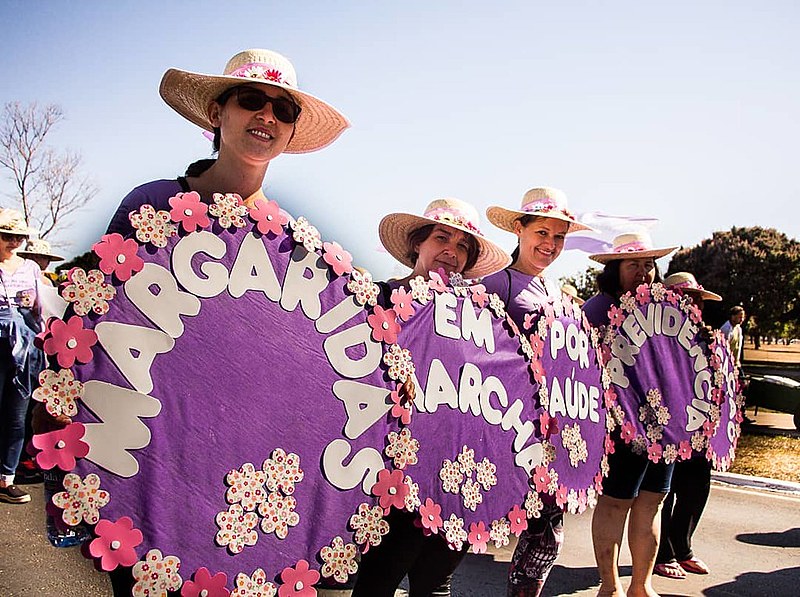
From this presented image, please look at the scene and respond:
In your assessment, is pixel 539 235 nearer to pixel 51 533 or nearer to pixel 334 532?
pixel 334 532

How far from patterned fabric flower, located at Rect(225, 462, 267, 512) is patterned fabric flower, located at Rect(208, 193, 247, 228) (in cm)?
66

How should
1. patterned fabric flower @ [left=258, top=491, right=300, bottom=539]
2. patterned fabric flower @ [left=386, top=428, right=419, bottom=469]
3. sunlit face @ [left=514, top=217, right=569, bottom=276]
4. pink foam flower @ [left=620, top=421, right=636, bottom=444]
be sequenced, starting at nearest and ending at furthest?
patterned fabric flower @ [left=258, top=491, right=300, bottom=539] < patterned fabric flower @ [left=386, top=428, right=419, bottom=469] < sunlit face @ [left=514, top=217, right=569, bottom=276] < pink foam flower @ [left=620, top=421, right=636, bottom=444]

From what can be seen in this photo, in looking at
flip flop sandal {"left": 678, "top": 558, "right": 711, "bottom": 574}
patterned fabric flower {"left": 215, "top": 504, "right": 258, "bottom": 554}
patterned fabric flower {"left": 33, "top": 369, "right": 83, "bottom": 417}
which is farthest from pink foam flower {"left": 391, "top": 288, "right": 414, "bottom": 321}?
flip flop sandal {"left": 678, "top": 558, "right": 711, "bottom": 574}

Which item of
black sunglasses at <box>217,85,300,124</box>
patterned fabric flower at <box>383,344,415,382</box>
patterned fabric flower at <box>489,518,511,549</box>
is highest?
black sunglasses at <box>217,85,300,124</box>

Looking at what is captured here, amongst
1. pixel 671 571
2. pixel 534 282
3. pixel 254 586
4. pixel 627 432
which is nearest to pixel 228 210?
pixel 254 586

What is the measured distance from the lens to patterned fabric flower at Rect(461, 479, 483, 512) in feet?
8.17

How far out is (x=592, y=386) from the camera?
10.6 feet

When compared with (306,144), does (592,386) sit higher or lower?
lower

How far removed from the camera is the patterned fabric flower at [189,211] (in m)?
1.87

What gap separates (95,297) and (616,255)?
288 centimetres

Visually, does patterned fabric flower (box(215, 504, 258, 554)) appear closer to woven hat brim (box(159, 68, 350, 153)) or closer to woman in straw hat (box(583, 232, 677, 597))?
woven hat brim (box(159, 68, 350, 153))

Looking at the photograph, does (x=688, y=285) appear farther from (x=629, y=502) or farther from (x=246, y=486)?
(x=246, y=486)

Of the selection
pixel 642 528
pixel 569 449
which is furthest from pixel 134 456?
pixel 642 528

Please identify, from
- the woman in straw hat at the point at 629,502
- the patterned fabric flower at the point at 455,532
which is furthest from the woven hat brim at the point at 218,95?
the woman in straw hat at the point at 629,502
